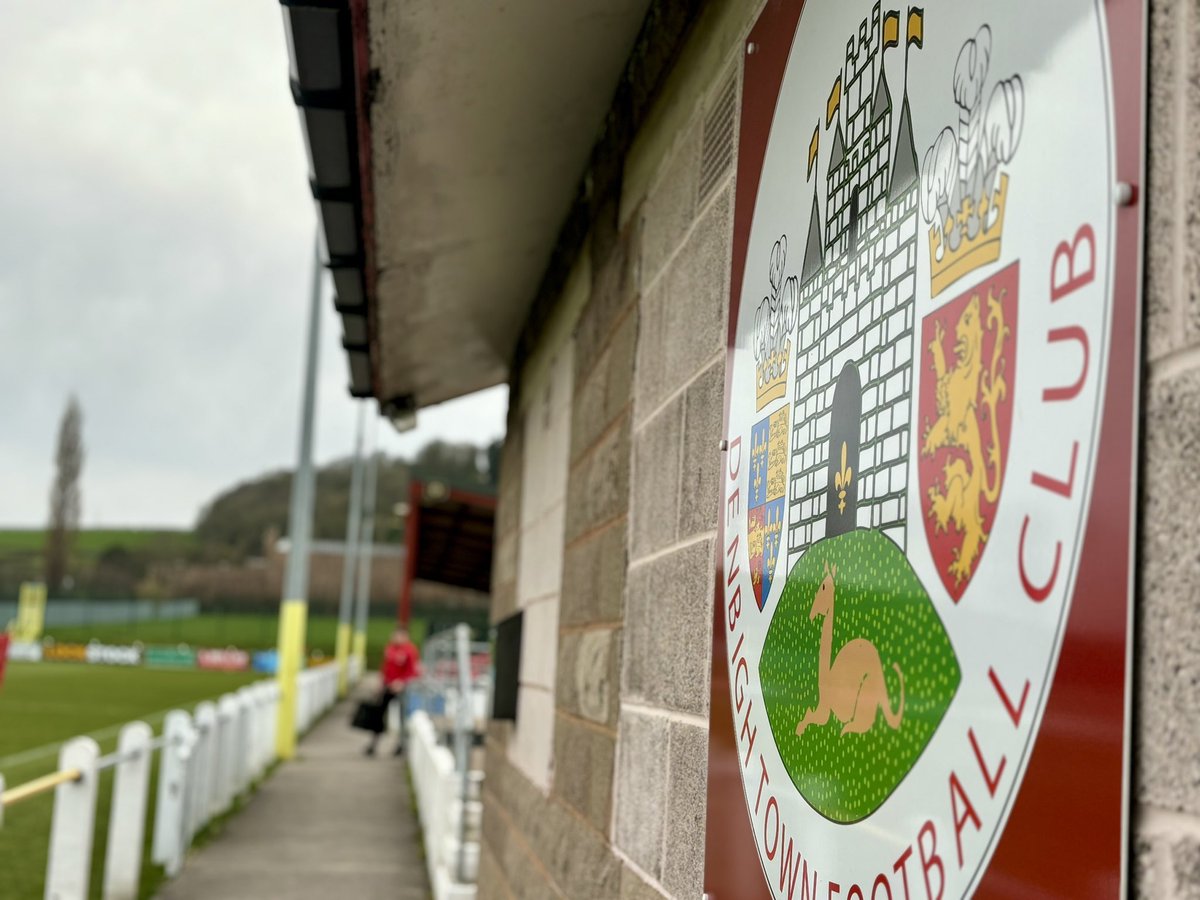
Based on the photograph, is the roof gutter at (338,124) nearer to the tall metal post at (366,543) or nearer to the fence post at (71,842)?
the fence post at (71,842)

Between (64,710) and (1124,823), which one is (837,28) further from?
(64,710)

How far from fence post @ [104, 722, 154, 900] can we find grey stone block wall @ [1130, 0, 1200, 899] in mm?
7497

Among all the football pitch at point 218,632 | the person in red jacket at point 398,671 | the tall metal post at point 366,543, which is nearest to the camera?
the person in red jacket at point 398,671

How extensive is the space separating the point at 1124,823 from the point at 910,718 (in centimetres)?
34

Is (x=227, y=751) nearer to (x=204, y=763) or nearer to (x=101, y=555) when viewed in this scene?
(x=204, y=763)

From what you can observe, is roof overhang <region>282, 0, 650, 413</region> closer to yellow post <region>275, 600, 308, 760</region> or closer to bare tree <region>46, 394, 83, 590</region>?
yellow post <region>275, 600, 308, 760</region>

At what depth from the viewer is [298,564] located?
19375 millimetres

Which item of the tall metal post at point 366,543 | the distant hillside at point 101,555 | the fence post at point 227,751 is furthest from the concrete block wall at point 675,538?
the distant hillside at point 101,555

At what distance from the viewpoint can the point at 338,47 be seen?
270cm

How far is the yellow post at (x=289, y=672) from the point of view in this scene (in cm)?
1788

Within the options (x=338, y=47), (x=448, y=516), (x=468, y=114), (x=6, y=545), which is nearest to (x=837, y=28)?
(x=338, y=47)

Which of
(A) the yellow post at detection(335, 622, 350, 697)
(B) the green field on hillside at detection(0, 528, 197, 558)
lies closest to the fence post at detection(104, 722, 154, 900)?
(A) the yellow post at detection(335, 622, 350, 697)

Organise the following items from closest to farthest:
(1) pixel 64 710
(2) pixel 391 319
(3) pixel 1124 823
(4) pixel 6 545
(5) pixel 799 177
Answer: (3) pixel 1124 823 < (5) pixel 799 177 < (2) pixel 391 319 < (1) pixel 64 710 < (4) pixel 6 545

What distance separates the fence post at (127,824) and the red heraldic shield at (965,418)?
23.7ft
